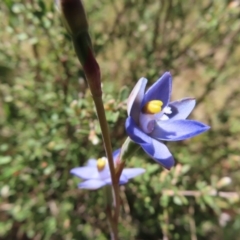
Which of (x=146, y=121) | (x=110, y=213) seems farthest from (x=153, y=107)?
(x=110, y=213)

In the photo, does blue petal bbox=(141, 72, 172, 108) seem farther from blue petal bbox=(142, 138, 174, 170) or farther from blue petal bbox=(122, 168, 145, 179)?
blue petal bbox=(122, 168, 145, 179)

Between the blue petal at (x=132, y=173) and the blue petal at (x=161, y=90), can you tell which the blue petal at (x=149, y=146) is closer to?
the blue petal at (x=161, y=90)

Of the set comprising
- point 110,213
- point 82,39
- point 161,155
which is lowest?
point 110,213

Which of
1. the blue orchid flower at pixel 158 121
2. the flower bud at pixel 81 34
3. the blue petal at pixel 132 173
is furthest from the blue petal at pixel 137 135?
the blue petal at pixel 132 173

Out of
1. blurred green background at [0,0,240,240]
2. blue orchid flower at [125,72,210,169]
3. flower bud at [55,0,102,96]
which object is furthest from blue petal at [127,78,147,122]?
blurred green background at [0,0,240,240]

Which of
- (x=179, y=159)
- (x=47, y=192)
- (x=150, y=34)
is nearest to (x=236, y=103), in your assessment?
(x=150, y=34)

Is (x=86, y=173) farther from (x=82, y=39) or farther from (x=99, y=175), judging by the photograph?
(x=82, y=39)

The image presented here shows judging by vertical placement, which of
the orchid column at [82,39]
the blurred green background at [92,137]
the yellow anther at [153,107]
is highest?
the orchid column at [82,39]
